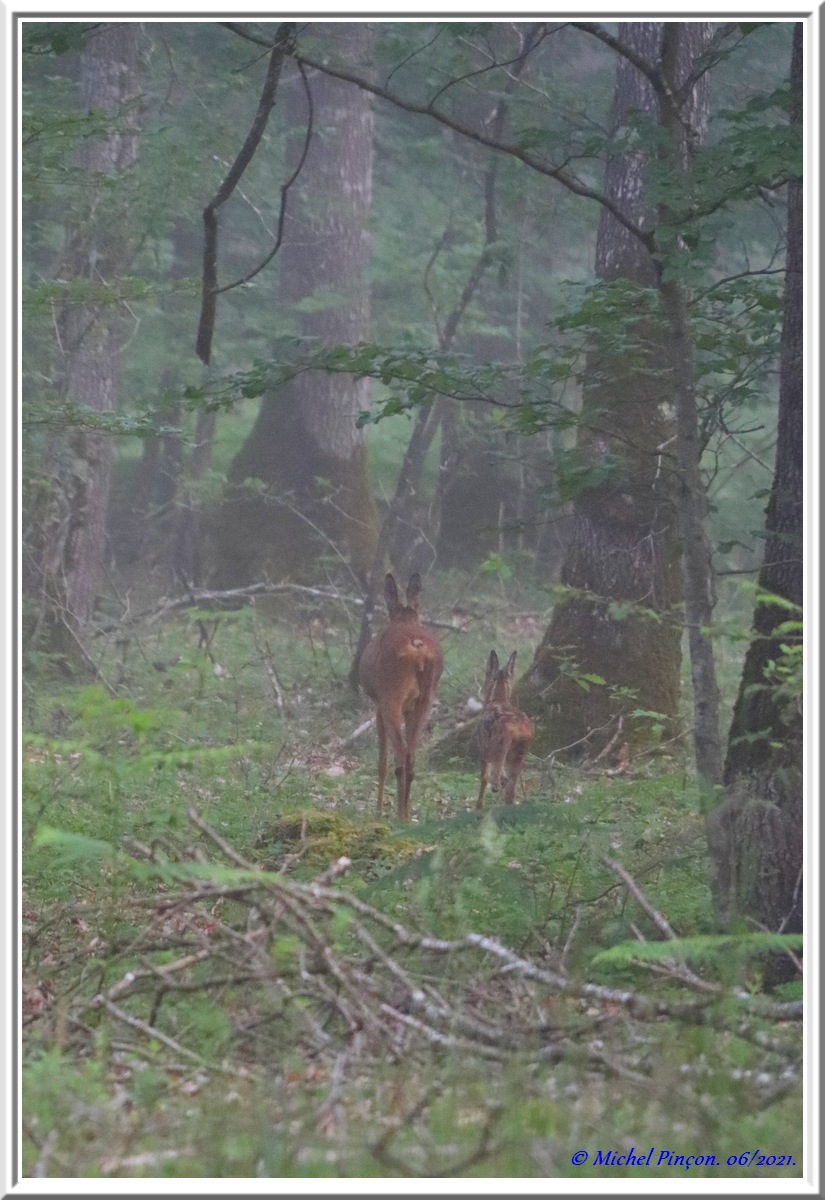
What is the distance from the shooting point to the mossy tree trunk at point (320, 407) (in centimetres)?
1805

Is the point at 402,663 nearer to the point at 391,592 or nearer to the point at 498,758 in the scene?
the point at 391,592

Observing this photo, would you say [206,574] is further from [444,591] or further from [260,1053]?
[260,1053]

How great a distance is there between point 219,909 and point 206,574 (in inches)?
502

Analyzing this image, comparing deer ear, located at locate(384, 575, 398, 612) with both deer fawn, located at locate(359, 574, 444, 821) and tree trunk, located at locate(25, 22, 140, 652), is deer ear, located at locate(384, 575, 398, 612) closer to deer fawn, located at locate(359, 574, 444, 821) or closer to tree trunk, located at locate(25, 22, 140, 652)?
deer fawn, located at locate(359, 574, 444, 821)

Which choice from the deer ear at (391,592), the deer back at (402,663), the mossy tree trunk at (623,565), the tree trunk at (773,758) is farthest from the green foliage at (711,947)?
the mossy tree trunk at (623,565)

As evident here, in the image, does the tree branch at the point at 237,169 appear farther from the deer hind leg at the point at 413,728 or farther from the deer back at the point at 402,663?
the deer hind leg at the point at 413,728

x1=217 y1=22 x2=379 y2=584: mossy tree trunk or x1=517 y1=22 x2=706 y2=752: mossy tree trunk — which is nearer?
x1=517 y1=22 x2=706 y2=752: mossy tree trunk

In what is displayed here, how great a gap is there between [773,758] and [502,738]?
10.4 ft

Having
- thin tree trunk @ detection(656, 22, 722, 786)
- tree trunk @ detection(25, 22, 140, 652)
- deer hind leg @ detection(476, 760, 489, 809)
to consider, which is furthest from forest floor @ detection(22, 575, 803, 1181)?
tree trunk @ detection(25, 22, 140, 652)

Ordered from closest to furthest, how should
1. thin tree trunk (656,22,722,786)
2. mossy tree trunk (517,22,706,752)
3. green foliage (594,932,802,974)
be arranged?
1. green foliage (594,932,802,974)
2. thin tree trunk (656,22,722,786)
3. mossy tree trunk (517,22,706,752)

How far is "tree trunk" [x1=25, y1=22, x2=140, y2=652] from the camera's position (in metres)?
13.6

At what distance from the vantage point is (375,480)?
72.0 feet

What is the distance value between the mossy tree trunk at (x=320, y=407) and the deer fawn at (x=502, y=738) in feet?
29.2

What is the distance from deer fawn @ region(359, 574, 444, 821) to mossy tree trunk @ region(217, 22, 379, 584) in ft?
26.9
